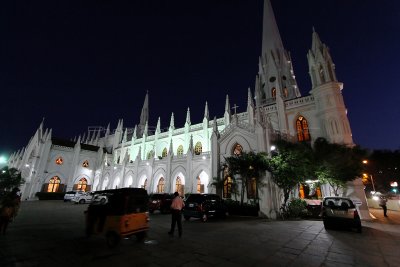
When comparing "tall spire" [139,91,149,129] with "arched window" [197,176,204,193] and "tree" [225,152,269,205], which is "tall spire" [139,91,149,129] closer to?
"arched window" [197,176,204,193]

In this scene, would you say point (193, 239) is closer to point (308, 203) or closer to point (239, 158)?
point (239, 158)

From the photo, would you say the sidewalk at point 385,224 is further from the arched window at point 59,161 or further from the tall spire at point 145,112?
the tall spire at point 145,112

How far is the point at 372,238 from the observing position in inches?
337

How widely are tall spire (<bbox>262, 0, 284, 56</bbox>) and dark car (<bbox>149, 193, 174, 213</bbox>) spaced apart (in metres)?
29.7

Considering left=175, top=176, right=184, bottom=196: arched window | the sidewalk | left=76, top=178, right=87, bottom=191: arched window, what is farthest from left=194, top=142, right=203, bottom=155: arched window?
left=76, top=178, right=87, bottom=191: arched window

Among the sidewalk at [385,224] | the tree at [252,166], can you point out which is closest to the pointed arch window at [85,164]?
the tree at [252,166]

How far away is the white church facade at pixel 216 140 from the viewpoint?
20.3m

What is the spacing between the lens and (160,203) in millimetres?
18000

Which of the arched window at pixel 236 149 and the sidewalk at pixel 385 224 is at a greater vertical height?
the arched window at pixel 236 149

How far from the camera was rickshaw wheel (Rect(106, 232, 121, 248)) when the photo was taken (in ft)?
20.9

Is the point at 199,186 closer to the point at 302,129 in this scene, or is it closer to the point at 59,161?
the point at 302,129

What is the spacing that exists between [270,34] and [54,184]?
49000mm

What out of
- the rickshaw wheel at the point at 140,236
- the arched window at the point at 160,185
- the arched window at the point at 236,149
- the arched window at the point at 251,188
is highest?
the arched window at the point at 236,149

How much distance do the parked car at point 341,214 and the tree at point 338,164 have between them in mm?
5257
